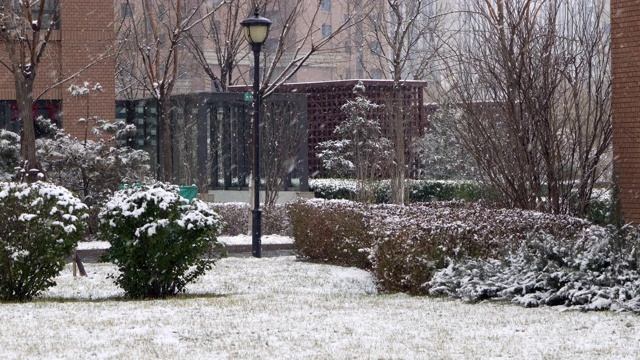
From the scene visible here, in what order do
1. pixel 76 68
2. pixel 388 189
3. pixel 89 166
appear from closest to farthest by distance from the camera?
pixel 89 166
pixel 76 68
pixel 388 189

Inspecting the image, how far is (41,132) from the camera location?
2553 cm

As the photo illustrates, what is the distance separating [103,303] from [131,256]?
78cm

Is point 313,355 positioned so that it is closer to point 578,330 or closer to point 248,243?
point 578,330

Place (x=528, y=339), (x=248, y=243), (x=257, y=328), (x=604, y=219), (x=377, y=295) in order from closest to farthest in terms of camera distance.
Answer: (x=528, y=339) < (x=257, y=328) < (x=377, y=295) < (x=604, y=219) < (x=248, y=243)

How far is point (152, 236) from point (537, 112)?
7.04 metres

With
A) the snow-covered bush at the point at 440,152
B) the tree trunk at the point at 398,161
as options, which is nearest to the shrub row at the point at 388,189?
the snow-covered bush at the point at 440,152

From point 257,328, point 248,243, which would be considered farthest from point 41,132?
point 257,328

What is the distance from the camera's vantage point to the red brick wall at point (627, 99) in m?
16.2

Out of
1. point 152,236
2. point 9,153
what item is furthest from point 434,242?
point 9,153

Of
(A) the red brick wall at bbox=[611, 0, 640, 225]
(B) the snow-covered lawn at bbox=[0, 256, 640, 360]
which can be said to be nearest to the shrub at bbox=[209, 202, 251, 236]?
(A) the red brick wall at bbox=[611, 0, 640, 225]

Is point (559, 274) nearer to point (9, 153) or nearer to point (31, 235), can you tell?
point (31, 235)

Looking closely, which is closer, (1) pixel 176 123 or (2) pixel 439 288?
(2) pixel 439 288

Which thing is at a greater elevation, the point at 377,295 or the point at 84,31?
the point at 84,31

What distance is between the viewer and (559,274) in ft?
34.6
